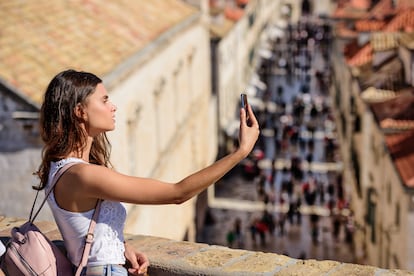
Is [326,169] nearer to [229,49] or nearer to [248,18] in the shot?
[229,49]

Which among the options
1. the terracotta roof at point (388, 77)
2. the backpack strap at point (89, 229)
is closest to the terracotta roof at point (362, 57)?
the terracotta roof at point (388, 77)

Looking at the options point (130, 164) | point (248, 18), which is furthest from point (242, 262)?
point (248, 18)

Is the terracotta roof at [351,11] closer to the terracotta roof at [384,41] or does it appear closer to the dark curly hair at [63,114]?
the terracotta roof at [384,41]

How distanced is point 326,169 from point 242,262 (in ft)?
113

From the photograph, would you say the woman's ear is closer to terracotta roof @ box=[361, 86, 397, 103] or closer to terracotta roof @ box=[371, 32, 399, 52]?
terracotta roof @ box=[361, 86, 397, 103]

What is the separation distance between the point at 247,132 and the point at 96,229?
1.11 metres

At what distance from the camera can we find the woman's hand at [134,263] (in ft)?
17.5

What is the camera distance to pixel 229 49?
46.0 metres

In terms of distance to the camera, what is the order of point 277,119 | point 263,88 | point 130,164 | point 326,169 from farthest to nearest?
point 263,88
point 277,119
point 326,169
point 130,164

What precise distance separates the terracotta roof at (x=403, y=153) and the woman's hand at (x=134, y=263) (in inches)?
498

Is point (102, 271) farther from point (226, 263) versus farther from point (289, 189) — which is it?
point (289, 189)

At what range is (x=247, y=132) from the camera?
471 cm

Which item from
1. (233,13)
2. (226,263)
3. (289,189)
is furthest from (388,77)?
(233,13)

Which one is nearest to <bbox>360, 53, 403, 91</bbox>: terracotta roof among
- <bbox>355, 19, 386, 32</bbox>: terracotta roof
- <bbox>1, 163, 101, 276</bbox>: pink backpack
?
<bbox>355, 19, 386, 32</bbox>: terracotta roof
